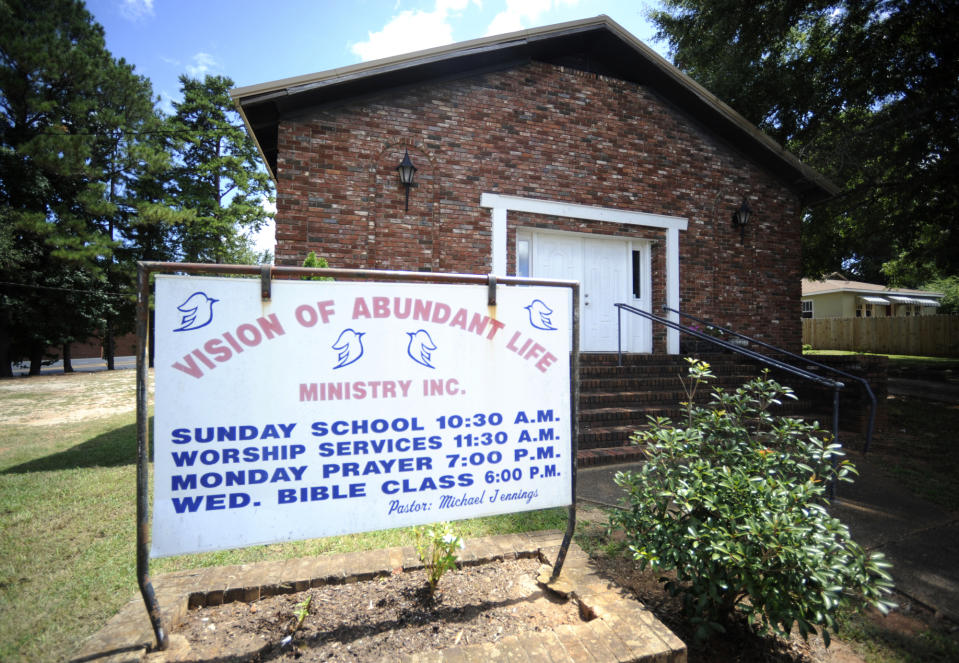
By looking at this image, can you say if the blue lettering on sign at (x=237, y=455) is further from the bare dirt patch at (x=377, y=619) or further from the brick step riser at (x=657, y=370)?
the brick step riser at (x=657, y=370)

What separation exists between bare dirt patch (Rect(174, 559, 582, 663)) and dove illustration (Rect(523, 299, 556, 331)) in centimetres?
129

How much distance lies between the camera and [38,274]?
1593 centimetres

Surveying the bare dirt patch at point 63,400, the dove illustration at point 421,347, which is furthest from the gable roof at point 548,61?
the bare dirt patch at point 63,400

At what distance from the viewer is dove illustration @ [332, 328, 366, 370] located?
1.96 metres

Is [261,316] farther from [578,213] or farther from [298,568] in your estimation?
[578,213]

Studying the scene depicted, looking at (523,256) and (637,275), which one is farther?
(637,275)

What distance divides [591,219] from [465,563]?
6270 millimetres

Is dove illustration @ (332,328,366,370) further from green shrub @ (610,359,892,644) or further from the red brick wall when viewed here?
the red brick wall

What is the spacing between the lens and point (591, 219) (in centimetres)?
741

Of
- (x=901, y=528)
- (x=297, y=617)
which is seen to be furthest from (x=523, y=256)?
(x=297, y=617)

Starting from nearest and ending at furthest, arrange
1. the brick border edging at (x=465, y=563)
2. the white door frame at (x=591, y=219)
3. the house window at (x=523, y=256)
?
the brick border edging at (x=465, y=563)
the white door frame at (x=591, y=219)
the house window at (x=523, y=256)

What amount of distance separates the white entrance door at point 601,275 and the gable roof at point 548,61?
2787 mm

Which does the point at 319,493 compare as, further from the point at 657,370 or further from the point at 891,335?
the point at 891,335

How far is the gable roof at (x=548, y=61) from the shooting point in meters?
5.75
